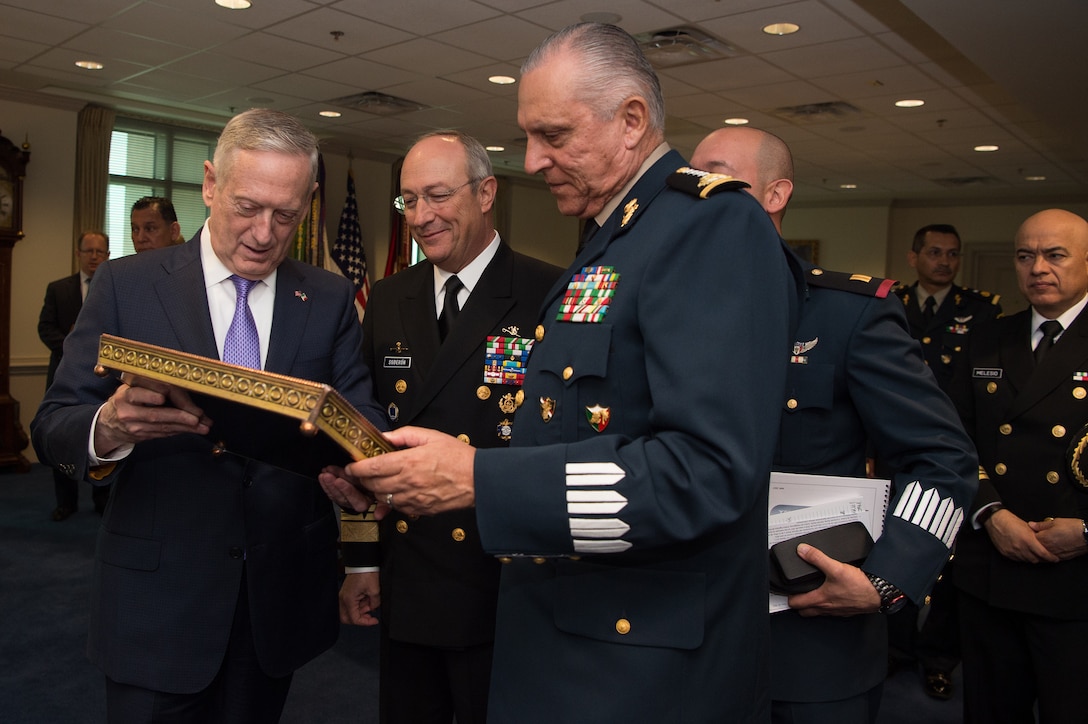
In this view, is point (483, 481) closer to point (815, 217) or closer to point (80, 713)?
point (80, 713)

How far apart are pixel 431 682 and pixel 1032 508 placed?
1.81 meters

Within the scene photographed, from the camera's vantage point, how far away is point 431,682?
2.07 m

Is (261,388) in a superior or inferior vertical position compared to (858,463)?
superior

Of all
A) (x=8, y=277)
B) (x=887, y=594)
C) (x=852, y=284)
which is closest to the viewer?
(x=887, y=594)

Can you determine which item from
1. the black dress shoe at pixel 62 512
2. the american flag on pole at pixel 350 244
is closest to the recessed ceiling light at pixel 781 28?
the black dress shoe at pixel 62 512

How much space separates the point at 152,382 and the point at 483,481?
561 mm

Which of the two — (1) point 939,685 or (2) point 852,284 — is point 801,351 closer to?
(2) point 852,284

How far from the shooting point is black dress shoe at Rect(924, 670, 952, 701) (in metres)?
3.74

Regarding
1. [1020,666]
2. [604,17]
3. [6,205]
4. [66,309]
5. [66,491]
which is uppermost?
[604,17]

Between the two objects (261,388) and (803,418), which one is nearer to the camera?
(261,388)

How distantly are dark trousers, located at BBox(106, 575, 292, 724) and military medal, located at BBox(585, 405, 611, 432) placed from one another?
2.88 ft

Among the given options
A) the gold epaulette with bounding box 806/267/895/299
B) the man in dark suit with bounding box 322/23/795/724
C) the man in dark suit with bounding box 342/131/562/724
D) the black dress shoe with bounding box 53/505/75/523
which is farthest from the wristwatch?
the black dress shoe with bounding box 53/505/75/523

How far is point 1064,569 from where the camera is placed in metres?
2.42

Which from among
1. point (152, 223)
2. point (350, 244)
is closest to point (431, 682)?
point (152, 223)
